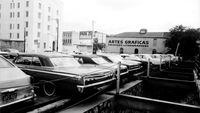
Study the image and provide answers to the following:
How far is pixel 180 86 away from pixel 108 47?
44.6 m

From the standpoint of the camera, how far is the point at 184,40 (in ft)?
127

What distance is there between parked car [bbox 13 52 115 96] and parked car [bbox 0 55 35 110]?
1.11 m

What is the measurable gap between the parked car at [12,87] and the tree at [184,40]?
3824 centimetres

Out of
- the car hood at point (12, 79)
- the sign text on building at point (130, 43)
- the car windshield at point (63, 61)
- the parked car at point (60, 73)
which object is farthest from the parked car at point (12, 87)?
the sign text on building at point (130, 43)

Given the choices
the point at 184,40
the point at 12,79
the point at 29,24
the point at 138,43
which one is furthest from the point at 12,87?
the point at 138,43

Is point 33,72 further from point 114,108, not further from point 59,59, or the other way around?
point 114,108

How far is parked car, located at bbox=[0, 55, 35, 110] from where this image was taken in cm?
345

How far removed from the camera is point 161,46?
159 feet

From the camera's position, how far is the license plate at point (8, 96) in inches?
135

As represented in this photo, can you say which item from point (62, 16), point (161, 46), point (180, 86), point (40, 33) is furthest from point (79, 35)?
point (180, 86)

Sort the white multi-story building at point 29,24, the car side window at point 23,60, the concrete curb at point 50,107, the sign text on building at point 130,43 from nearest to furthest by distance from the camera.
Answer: the concrete curb at point 50,107 < the car side window at point 23,60 < the white multi-story building at point 29,24 < the sign text on building at point 130,43

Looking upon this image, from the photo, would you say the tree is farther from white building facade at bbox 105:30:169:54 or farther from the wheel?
the wheel

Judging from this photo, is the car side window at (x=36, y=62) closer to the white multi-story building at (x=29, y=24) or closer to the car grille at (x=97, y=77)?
the car grille at (x=97, y=77)

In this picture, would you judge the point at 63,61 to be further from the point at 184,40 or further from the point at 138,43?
the point at 138,43
